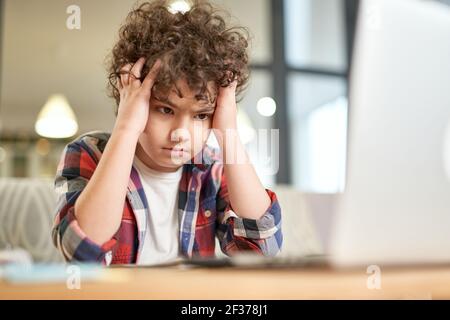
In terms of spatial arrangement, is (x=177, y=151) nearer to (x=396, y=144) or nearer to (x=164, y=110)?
(x=164, y=110)

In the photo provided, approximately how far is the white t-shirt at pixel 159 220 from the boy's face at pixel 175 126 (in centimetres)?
3

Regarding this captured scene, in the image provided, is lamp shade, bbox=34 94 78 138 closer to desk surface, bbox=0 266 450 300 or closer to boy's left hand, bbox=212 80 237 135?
boy's left hand, bbox=212 80 237 135

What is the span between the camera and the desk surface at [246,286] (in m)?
0.42

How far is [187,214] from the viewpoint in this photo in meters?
0.70

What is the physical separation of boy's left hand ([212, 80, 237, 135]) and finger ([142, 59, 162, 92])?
9cm

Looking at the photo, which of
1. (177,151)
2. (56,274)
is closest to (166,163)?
(177,151)

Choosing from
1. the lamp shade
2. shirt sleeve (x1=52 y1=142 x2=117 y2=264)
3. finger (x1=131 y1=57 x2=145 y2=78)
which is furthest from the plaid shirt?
the lamp shade

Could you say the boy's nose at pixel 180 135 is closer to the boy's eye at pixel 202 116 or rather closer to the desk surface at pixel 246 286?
the boy's eye at pixel 202 116

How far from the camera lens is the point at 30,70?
1056 millimetres

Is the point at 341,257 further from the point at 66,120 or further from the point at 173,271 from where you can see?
the point at 66,120

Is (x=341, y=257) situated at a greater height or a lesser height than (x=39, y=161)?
lesser

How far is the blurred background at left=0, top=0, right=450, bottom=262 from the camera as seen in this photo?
2.47 ft
